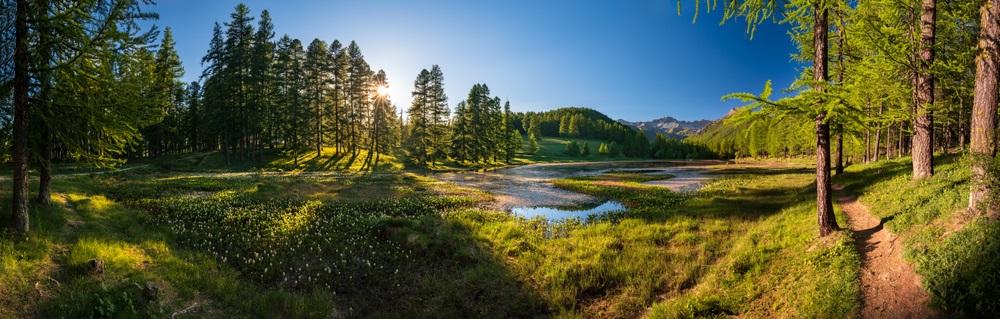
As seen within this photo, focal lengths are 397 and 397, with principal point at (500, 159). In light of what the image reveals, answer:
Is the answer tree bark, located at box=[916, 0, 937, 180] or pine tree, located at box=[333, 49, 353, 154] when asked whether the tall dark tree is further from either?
pine tree, located at box=[333, 49, 353, 154]

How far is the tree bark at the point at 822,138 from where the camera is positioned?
10.3 metres

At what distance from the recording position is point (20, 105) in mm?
9922

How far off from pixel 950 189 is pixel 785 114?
15.8 ft

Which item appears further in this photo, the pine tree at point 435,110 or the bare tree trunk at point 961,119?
the pine tree at point 435,110

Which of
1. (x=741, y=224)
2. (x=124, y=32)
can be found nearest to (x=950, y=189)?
(x=741, y=224)

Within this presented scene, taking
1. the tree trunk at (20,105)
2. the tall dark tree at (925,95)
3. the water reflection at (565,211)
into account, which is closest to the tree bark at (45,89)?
the tree trunk at (20,105)

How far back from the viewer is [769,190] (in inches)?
1098

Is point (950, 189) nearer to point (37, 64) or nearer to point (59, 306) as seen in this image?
point (59, 306)

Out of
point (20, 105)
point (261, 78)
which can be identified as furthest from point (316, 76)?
point (20, 105)

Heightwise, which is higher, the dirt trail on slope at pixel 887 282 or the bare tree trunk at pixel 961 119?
the bare tree trunk at pixel 961 119

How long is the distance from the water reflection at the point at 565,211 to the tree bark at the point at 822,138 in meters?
10.3

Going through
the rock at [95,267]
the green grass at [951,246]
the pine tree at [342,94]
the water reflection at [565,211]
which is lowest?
the water reflection at [565,211]

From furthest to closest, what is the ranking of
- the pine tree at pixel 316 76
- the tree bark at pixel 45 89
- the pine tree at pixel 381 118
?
1. the pine tree at pixel 381 118
2. the pine tree at pixel 316 76
3. the tree bark at pixel 45 89

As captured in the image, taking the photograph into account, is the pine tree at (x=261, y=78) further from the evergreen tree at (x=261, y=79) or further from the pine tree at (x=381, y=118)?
the pine tree at (x=381, y=118)
